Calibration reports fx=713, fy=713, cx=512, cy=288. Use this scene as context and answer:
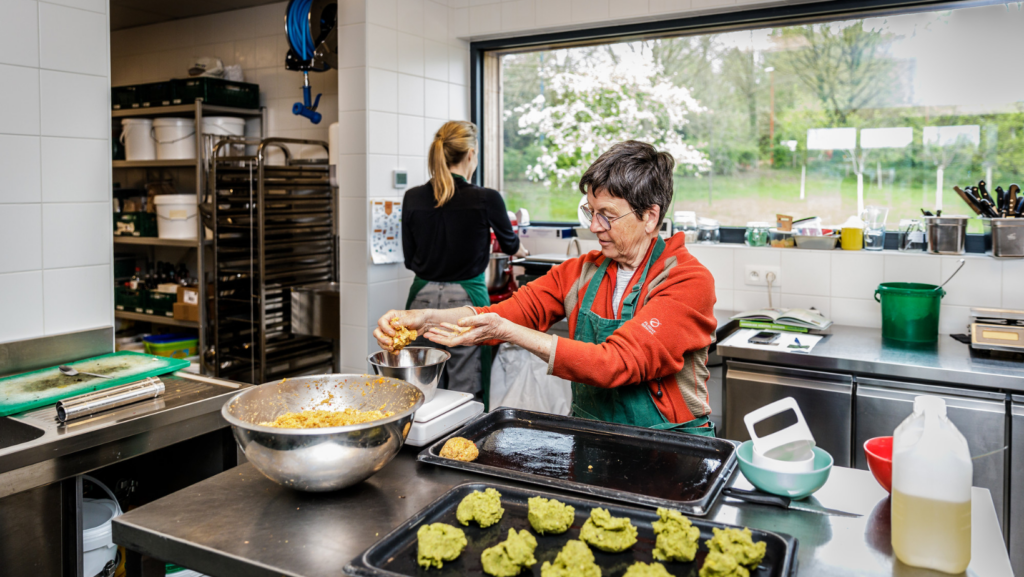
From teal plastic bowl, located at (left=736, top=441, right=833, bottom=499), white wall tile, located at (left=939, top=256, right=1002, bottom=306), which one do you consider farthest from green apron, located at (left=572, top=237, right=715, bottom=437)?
white wall tile, located at (left=939, top=256, right=1002, bottom=306)

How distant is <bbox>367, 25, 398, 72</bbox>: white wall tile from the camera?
363 cm

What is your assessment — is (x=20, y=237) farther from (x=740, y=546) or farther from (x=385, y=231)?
(x=740, y=546)

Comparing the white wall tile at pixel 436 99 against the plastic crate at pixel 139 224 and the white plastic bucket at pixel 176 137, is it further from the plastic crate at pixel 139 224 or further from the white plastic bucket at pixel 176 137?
the plastic crate at pixel 139 224

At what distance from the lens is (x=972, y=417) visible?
253 cm

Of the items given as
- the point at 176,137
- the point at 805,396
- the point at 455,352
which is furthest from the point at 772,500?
the point at 176,137

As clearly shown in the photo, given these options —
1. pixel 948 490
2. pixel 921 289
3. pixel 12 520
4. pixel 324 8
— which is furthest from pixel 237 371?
pixel 948 490

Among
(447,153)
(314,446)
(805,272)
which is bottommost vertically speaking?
(314,446)

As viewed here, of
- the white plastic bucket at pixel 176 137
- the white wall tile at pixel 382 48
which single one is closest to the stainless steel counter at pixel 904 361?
the white wall tile at pixel 382 48

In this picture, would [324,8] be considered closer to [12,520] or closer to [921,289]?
[12,520]

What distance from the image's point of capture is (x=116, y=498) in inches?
88.5

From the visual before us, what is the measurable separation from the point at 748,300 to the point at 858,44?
1359mm

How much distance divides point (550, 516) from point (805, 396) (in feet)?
6.26

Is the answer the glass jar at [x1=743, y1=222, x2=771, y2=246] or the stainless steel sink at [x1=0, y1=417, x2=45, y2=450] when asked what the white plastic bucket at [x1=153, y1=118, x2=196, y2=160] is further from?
the glass jar at [x1=743, y1=222, x2=771, y2=246]

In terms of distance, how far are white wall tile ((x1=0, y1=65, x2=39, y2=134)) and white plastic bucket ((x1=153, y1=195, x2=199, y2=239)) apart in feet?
8.11
